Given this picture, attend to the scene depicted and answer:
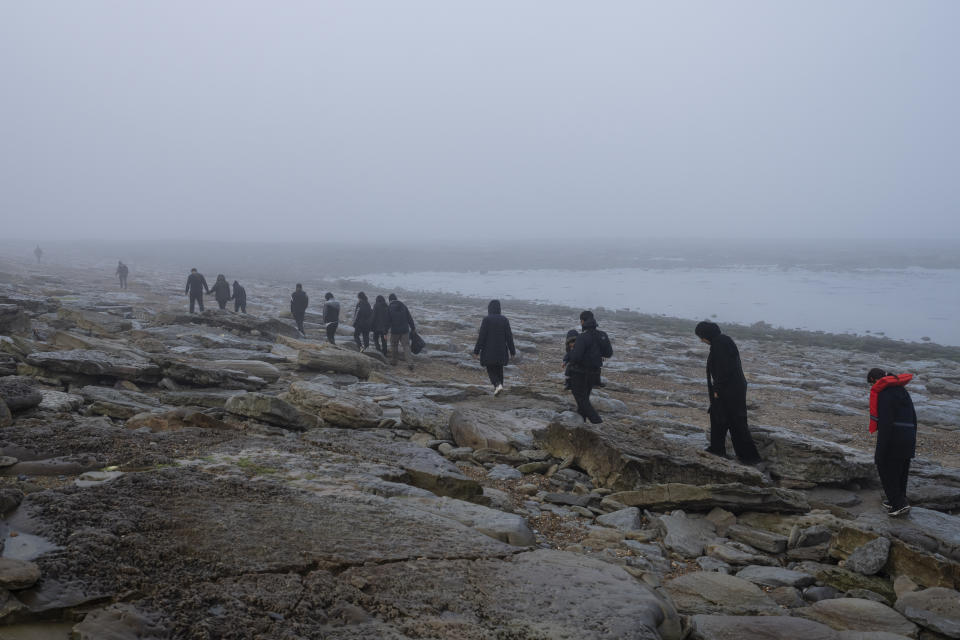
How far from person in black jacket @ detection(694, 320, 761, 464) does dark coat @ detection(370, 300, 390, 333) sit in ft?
30.9

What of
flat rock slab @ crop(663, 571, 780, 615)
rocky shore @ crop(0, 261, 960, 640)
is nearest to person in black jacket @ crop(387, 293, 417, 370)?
rocky shore @ crop(0, 261, 960, 640)

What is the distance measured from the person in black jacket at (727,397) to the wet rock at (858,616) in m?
3.64

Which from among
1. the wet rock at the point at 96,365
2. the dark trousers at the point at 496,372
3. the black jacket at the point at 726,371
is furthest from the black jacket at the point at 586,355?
the wet rock at the point at 96,365

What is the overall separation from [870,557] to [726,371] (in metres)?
3.15

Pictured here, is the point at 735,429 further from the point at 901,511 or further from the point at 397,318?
the point at 397,318

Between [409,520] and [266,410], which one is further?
[266,410]

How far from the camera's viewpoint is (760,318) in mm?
40469

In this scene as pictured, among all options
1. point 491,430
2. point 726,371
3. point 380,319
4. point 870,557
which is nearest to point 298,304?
point 380,319

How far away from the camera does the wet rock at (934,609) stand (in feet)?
13.5

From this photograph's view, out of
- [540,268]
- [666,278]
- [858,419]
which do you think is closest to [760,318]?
[858,419]

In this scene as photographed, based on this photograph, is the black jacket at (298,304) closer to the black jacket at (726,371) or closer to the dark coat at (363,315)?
the dark coat at (363,315)

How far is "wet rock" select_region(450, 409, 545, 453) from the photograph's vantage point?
8078mm

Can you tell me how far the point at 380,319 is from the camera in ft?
52.0

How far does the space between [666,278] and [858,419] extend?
61.2 metres
